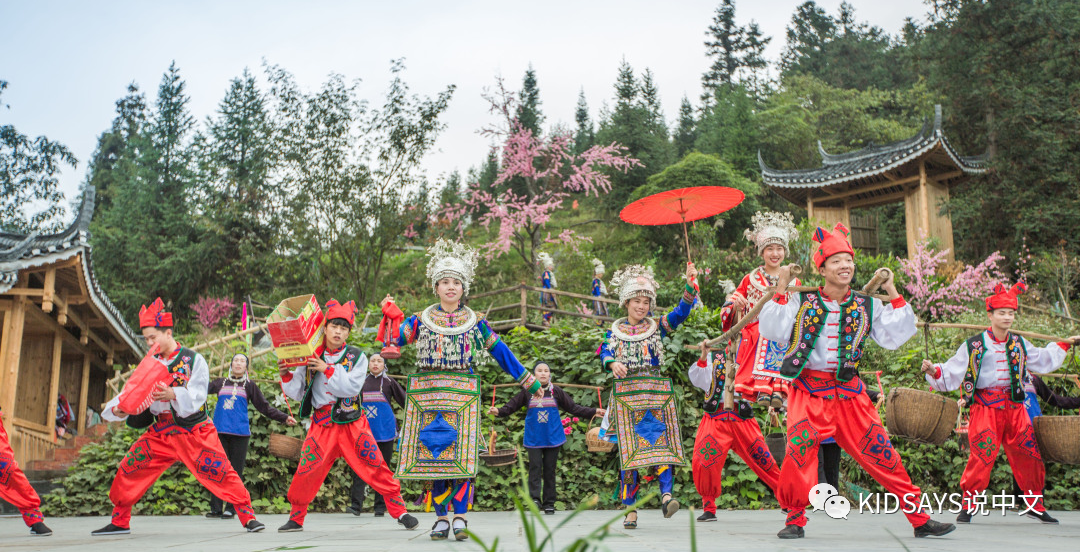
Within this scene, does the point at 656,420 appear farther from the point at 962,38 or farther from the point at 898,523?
the point at 962,38

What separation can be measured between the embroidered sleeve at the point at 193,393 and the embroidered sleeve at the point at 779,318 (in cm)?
372

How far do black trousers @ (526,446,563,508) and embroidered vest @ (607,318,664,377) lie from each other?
1870mm

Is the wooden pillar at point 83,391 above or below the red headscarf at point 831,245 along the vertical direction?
below

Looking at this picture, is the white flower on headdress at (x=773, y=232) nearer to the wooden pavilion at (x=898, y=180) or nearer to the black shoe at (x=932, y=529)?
the black shoe at (x=932, y=529)

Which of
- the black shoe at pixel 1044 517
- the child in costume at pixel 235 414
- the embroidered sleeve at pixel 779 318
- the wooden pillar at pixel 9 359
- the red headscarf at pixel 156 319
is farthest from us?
the wooden pillar at pixel 9 359

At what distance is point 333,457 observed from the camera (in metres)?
5.49

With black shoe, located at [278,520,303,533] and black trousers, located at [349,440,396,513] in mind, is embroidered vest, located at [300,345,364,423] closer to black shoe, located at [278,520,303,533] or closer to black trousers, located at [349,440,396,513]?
black shoe, located at [278,520,303,533]

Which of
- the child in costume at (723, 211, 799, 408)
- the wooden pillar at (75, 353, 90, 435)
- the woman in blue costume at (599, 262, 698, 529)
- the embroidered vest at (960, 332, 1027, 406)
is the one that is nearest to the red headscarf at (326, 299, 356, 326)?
the woman in blue costume at (599, 262, 698, 529)

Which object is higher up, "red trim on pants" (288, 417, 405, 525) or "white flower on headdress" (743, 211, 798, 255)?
"white flower on headdress" (743, 211, 798, 255)

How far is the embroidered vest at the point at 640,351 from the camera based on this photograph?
19.5ft

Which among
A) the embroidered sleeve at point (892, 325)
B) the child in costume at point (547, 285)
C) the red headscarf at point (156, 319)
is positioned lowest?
the embroidered sleeve at point (892, 325)

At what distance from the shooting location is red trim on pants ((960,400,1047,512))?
18.7 ft

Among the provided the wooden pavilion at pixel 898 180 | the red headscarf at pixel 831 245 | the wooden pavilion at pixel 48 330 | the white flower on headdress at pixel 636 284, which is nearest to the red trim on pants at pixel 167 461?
the white flower on headdress at pixel 636 284

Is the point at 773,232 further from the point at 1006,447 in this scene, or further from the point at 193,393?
the point at 193,393
